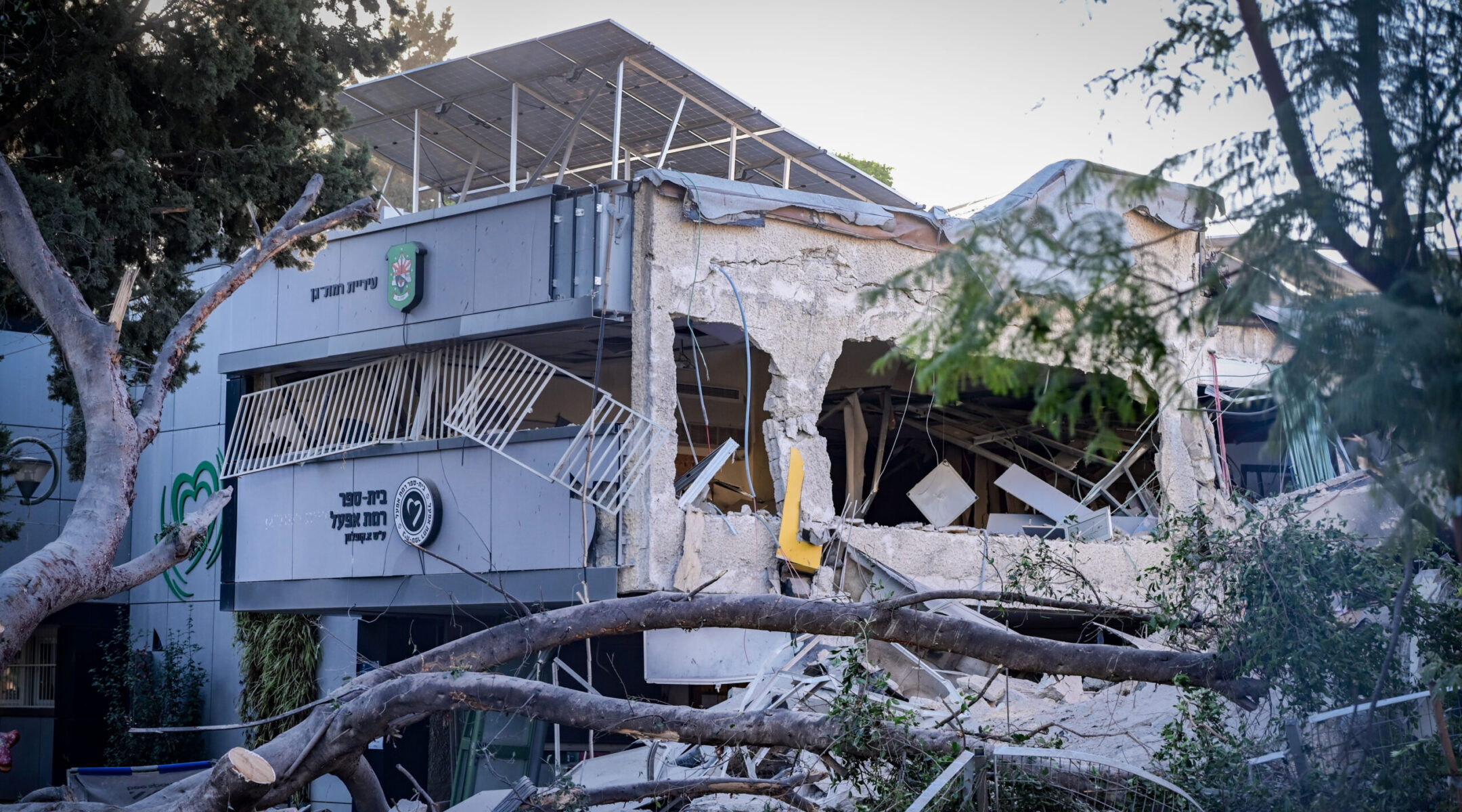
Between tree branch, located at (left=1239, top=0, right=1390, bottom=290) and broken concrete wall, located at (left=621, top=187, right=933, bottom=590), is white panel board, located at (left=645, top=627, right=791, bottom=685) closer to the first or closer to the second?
broken concrete wall, located at (left=621, top=187, right=933, bottom=590)

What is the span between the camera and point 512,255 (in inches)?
541

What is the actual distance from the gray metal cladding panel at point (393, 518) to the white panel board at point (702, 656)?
1.25 meters

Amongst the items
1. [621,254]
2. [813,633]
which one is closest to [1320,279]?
[813,633]

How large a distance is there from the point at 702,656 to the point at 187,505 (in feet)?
40.3

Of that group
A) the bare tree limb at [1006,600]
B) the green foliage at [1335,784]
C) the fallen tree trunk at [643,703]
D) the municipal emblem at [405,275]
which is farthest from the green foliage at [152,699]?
the green foliage at [1335,784]

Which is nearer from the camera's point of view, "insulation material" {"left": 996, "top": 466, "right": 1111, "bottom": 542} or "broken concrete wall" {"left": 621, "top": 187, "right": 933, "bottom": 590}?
"broken concrete wall" {"left": 621, "top": 187, "right": 933, "bottom": 590}

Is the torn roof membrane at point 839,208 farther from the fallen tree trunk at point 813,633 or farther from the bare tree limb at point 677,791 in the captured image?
the bare tree limb at point 677,791

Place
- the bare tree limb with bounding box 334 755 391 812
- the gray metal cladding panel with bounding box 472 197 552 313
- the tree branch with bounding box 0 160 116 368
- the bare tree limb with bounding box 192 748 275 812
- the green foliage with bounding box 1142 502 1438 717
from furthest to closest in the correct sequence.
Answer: the gray metal cladding panel with bounding box 472 197 552 313
the tree branch with bounding box 0 160 116 368
the bare tree limb with bounding box 334 755 391 812
the bare tree limb with bounding box 192 748 275 812
the green foliage with bounding box 1142 502 1438 717

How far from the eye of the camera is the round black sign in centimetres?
1434

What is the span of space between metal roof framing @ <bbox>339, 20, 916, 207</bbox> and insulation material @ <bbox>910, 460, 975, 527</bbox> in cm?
394

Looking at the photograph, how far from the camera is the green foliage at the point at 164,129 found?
12516 millimetres

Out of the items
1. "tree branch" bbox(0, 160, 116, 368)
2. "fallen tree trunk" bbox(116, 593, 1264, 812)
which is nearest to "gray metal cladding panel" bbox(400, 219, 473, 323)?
"tree branch" bbox(0, 160, 116, 368)

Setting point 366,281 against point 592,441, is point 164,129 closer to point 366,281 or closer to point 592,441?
point 366,281

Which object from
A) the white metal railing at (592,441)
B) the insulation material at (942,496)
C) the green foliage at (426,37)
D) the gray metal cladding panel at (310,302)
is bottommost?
the insulation material at (942,496)
